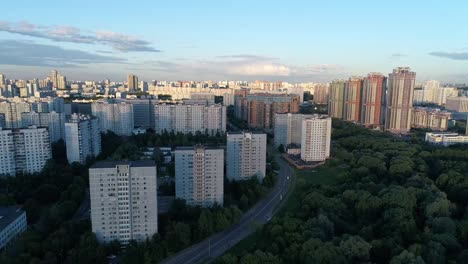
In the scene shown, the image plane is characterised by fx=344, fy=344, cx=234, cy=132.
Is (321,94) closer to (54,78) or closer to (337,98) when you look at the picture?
(337,98)

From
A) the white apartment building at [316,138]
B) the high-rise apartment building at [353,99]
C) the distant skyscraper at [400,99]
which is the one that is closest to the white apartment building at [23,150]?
the white apartment building at [316,138]

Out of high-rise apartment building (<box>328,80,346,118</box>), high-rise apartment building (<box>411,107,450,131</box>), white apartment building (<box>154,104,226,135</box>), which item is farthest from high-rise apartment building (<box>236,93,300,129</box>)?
high-rise apartment building (<box>411,107,450,131</box>)

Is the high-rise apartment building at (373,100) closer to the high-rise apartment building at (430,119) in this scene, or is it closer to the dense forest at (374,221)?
the high-rise apartment building at (430,119)

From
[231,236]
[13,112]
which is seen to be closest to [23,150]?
[13,112]

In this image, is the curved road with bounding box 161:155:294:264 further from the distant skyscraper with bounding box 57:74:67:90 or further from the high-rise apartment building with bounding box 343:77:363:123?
the distant skyscraper with bounding box 57:74:67:90

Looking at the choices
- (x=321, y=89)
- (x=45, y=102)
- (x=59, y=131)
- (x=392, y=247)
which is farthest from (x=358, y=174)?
(x=321, y=89)

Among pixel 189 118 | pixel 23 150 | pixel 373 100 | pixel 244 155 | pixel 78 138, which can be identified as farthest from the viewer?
pixel 373 100

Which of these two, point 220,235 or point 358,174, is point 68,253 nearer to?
point 220,235
